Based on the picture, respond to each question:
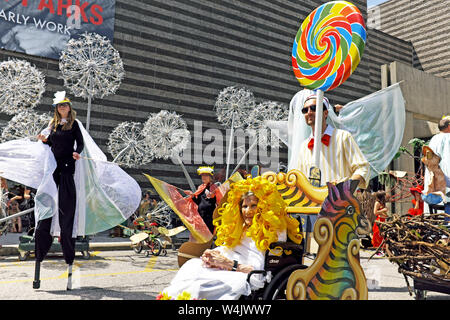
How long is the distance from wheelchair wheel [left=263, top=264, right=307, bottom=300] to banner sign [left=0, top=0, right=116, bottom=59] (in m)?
14.9

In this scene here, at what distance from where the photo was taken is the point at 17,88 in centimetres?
712

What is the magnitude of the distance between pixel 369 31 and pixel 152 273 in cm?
2773

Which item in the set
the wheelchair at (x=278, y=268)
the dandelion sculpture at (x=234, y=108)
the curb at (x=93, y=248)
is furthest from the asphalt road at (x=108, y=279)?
the dandelion sculpture at (x=234, y=108)

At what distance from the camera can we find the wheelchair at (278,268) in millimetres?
2707

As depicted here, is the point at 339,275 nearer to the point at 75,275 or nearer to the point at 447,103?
the point at 75,275

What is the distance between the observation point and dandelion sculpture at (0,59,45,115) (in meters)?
7.06

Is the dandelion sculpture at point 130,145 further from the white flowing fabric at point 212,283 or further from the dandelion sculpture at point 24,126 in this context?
the white flowing fabric at point 212,283

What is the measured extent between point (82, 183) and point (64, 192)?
25 cm

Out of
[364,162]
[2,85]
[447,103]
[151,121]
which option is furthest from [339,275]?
[447,103]

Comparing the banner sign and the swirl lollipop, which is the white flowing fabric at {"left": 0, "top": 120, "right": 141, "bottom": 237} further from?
the banner sign

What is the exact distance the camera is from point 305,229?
398 centimetres

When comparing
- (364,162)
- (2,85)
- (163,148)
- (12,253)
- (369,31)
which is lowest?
(12,253)

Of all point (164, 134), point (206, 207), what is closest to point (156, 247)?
point (206, 207)
